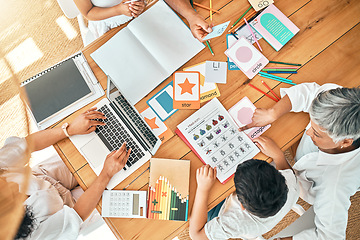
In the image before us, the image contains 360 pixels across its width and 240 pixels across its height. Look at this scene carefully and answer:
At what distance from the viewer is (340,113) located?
103 cm

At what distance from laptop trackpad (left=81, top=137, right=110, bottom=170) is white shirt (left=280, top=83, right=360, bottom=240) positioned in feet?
2.83

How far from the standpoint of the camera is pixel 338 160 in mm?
1204

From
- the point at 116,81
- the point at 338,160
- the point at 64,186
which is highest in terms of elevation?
the point at 116,81

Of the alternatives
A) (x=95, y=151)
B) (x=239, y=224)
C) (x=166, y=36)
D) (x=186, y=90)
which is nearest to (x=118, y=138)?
A: (x=95, y=151)

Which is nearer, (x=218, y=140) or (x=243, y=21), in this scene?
(x=218, y=140)

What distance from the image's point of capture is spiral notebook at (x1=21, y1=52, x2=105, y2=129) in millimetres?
1232

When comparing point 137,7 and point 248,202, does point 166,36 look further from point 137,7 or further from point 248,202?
point 248,202

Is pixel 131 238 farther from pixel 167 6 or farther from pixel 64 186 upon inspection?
pixel 167 6

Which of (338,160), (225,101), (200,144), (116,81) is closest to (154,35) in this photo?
(116,81)

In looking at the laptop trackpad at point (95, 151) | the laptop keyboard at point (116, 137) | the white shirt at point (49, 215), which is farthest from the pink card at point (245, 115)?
the white shirt at point (49, 215)

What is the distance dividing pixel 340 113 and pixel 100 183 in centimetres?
98

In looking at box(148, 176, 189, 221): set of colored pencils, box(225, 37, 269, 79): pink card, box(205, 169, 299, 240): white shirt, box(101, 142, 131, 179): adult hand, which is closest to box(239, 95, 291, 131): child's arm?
box(225, 37, 269, 79): pink card

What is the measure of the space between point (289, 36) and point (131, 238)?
3.91 ft

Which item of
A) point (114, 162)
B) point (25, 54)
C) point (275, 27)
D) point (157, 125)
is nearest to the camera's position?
point (114, 162)
